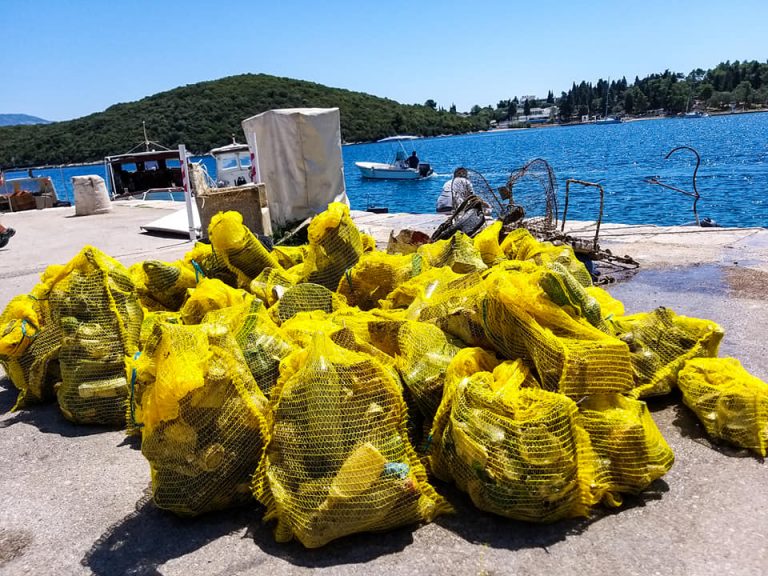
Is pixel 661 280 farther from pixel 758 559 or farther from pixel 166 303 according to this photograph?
pixel 166 303

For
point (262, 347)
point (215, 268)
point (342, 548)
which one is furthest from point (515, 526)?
point (215, 268)

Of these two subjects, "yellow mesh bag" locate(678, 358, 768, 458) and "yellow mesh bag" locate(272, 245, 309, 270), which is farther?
"yellow mesh bag" locate(272, 245, 309, 270)

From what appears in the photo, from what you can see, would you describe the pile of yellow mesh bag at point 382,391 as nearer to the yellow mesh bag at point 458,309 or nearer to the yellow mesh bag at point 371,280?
the yellow mesh bag at point 458,309

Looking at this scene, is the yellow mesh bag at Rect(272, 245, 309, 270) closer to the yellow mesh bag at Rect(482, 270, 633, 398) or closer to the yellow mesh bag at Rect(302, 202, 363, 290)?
the yellow mesh bag at Rect(302, 202, 363, 290)

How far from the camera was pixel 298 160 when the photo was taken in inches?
385

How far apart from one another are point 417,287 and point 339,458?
200 centimetres

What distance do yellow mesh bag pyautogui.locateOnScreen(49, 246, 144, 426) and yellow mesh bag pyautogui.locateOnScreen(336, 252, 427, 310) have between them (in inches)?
65.4

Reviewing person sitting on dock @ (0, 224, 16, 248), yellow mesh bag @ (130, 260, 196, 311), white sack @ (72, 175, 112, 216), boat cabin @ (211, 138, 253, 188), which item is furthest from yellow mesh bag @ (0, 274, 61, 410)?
boat cabin @ (211, 138, 253, 188)

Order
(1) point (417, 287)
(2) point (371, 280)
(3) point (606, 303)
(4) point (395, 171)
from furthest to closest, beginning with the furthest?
(4) point (395, 171) → (2) point (371, 280) → (3) point (606, 303) → (1) point (417, 287)

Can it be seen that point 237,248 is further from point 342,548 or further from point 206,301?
point 342,548

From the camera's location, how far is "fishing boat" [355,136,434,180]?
44612mm

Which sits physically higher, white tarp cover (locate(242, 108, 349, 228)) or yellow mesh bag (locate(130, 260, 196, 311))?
white tarp cover (locate(242, 108, 349, 228))

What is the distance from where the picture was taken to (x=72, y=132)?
9000 cm

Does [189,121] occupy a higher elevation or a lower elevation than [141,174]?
higher
